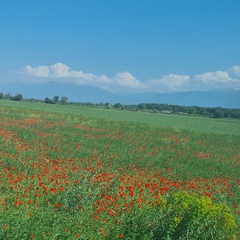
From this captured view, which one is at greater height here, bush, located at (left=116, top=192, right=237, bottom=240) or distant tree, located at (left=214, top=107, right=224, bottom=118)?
distant tree, located at (left=214, top=107, right=224, bottom=118)

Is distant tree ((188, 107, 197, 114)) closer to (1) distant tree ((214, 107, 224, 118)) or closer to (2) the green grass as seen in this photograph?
(1) distant tree ((214, 107, 224, 118))

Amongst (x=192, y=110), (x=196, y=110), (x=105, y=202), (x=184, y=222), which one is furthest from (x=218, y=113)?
(x=184, y=222)

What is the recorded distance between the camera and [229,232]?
7.27 meters

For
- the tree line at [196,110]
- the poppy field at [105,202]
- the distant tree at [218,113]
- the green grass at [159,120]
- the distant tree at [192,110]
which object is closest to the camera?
the poppy field at [105,202]

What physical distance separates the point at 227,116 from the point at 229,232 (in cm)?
12997

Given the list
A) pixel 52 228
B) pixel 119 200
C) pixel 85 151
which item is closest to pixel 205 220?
pixel 52 228

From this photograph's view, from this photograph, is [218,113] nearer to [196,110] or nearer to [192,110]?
[196,110]

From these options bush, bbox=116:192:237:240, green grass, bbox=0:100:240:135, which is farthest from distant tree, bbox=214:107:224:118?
bush, bbox=116:192:237:240

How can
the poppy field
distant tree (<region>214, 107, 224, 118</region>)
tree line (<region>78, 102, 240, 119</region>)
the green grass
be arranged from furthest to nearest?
tree line (<region>78, 102, 240, 119</region>)
distant tree (<region>214, 107, 224, 118</region>)
the green grass
the poppy field

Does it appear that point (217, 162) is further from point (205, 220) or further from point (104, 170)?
point (205, 220)

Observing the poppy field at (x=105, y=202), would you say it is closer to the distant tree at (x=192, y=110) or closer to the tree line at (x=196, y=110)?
the tree line at (x=196, y=110)

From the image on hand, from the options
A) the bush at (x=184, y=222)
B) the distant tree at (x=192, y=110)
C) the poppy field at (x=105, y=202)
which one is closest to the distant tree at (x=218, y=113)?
the distant tree at (x=192, y=110)

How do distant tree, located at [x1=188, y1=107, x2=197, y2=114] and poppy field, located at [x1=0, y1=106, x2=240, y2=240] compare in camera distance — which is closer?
poppy field, located at [x1=0, y1=106, x2=240, y2=240]

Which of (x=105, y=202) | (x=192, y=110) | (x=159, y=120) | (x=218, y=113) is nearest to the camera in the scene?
(x=105, y=202)
